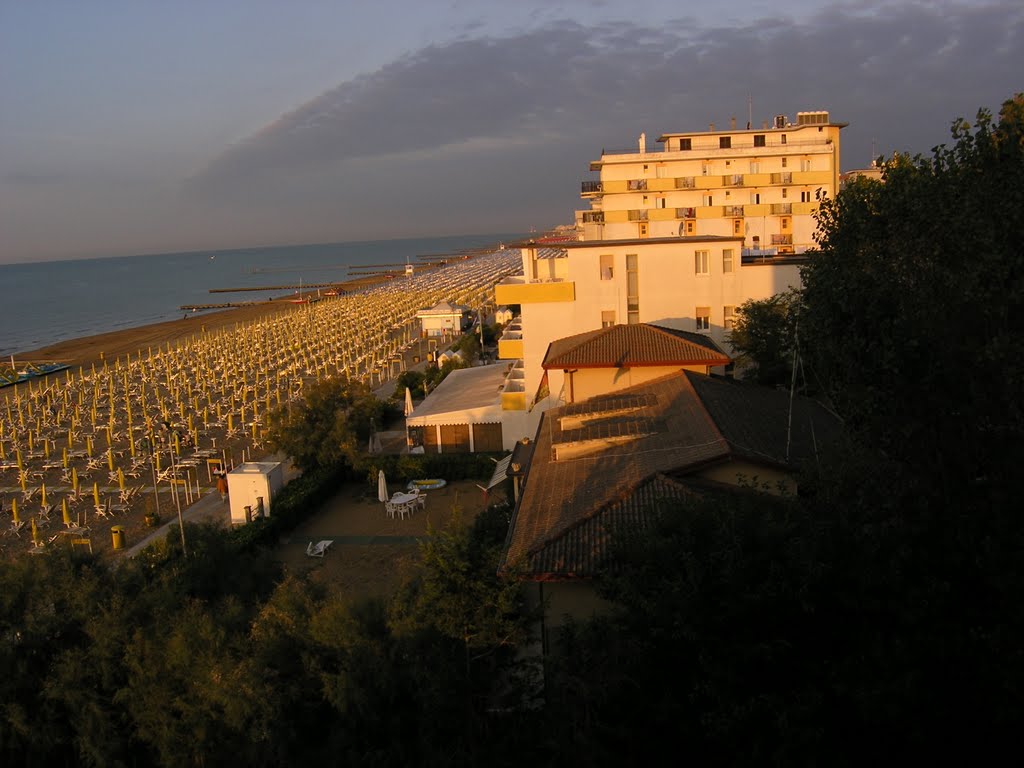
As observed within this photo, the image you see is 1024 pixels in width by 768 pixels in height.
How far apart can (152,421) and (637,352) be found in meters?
19.4

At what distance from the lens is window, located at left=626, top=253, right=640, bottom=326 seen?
69.9ft

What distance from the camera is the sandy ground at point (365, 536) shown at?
1360cm

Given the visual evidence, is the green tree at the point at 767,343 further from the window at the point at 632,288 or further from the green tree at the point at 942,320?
the green tree at the point at 942,320

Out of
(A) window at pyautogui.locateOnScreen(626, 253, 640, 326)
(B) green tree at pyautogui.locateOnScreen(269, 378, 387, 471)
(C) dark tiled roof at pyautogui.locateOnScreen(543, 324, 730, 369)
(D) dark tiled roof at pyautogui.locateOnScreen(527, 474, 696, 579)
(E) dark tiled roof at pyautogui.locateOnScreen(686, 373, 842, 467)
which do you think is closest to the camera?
(D) dark tiled roof at pyautogui.locateOnScreen(527, 474, 696, 579)

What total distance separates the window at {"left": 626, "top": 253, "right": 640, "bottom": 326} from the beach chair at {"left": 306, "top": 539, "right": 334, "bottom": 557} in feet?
34.4

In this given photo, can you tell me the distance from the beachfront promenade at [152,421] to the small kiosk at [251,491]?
53.4 inches

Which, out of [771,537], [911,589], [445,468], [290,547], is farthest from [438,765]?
[445,468]

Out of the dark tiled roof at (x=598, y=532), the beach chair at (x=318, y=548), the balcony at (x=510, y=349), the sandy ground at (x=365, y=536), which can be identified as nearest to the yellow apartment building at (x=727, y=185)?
the balcony at (x=510, y=349)

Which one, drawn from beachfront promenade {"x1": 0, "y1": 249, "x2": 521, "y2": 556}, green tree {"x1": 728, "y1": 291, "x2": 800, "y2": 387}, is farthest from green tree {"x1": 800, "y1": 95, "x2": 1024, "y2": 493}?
green tree {"x1": 728, "y1": 291, "x2": 800, "y2": 387}

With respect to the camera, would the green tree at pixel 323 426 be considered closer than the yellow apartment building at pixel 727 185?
Yes

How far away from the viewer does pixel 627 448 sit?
463 inches

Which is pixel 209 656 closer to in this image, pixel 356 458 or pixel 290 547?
pixel 290 547

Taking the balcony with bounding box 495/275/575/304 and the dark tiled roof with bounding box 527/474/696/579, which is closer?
the dark tiled roof with bounding box 527/474/696/579

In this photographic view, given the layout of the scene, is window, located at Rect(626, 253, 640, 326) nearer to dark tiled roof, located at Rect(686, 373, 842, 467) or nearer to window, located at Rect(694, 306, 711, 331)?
window, located at Rect(694, 306, 711, 331)
